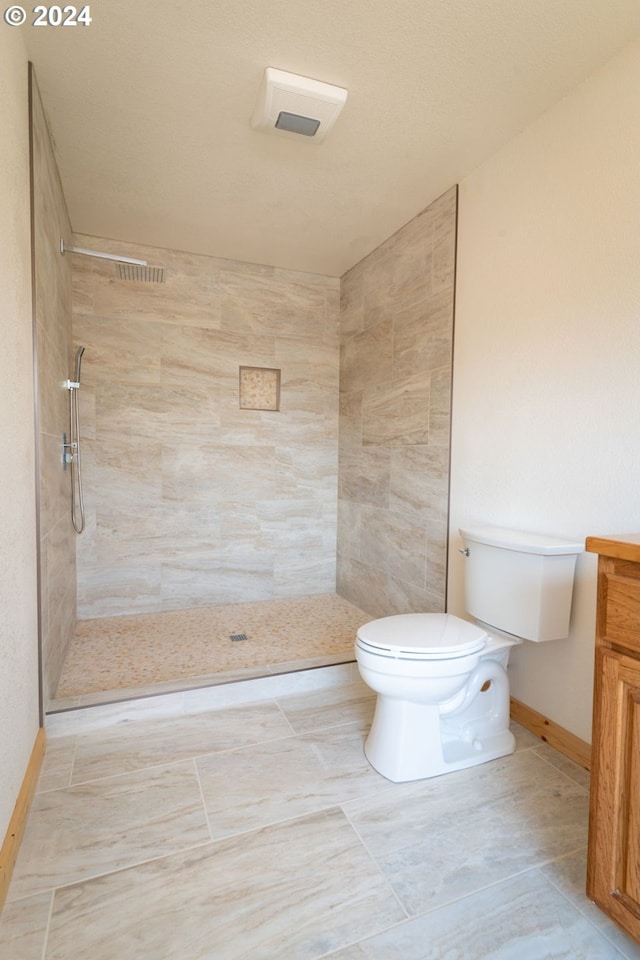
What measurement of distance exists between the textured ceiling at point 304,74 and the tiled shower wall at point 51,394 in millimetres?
197

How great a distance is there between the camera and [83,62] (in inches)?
62.1

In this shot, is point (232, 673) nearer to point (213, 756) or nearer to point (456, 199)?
point (213, 756)

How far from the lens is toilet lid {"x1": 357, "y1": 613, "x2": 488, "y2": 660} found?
1513 millimetres

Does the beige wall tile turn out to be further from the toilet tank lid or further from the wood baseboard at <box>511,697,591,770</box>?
the wood baseboard at <box>511,697,591,770</box>

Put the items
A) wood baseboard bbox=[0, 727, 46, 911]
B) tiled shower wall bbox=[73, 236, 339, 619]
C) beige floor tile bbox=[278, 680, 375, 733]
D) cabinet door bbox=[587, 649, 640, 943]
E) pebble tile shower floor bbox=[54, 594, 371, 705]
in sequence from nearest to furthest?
1. cabinet door bbox=[587, 649, 640, 943]
2. wood baseboard bbox=[0, 727, 46, 911]
3. beige floor tile bbox=[278, 680, 375, 733]
4. pebble tile shower floor bbox=[54, 594, 371, 705]
5. tiled shower wall bbox=[73, 236, 339, 619]

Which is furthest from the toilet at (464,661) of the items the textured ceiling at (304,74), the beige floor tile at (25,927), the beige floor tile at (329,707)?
the textured ceiling at (304,74)

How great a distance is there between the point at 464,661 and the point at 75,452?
7.54 feet

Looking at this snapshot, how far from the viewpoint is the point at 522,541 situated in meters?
1.66

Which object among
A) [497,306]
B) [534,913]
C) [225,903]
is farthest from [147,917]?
[497,306]

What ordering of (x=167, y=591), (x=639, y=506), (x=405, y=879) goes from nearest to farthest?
1. (x=405, y=879)
2. (x=639, y=506)
3. (x=167, y=591)

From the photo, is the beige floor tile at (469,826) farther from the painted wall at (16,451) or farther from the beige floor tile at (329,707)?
the painted wall at (16,451)

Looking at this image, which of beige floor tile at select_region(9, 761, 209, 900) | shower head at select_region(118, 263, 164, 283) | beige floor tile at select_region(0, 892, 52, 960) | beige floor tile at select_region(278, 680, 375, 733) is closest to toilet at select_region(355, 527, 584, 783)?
beige floor tile at select_region(278, 680, 375, 733)

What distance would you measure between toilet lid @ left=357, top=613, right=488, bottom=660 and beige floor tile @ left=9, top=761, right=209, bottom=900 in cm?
75

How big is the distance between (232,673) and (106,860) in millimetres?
922
